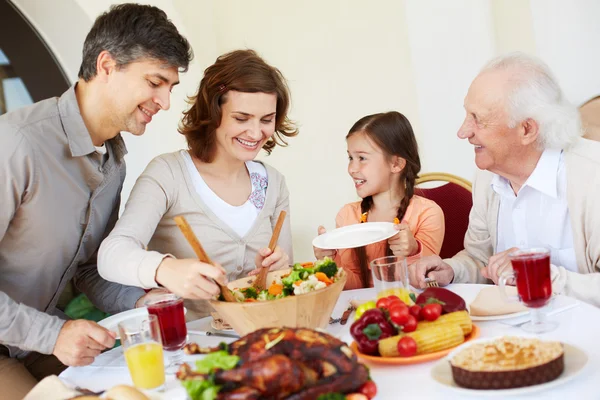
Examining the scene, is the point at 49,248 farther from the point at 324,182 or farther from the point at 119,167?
the point at 324,182

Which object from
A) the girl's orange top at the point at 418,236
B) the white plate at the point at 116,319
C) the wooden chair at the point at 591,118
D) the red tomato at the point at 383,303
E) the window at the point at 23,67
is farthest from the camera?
the window at the point at 23,67

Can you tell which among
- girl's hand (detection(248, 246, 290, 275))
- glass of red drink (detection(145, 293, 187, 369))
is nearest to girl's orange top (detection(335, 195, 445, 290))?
girl's hand (detection(248, 246, 290, 275))

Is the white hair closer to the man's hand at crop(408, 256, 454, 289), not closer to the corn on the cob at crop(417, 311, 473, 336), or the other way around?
the man's hand at crop(408, 256, 454, 289)

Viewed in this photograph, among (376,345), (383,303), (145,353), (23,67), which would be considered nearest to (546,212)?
(383,303)

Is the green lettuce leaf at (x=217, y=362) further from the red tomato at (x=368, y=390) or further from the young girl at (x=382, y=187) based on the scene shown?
the young girl at (x=382, y=187)

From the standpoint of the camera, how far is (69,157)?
2.22m

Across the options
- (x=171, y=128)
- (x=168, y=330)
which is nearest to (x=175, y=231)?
(x=168, y=330)

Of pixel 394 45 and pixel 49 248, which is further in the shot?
pixel 394 45

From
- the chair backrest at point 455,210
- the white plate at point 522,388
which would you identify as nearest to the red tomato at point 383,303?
the white plate at point 522,388

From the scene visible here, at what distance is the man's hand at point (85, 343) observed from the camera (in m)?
1.71

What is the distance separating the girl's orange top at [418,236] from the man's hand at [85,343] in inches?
51.0

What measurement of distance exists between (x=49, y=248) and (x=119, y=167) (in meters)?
0.41

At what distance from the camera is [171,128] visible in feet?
13.9

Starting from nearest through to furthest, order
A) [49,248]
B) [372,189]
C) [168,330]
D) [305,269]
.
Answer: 1. [168,330]
2. [305,269]
3. [49,248]
4. [372,189]
